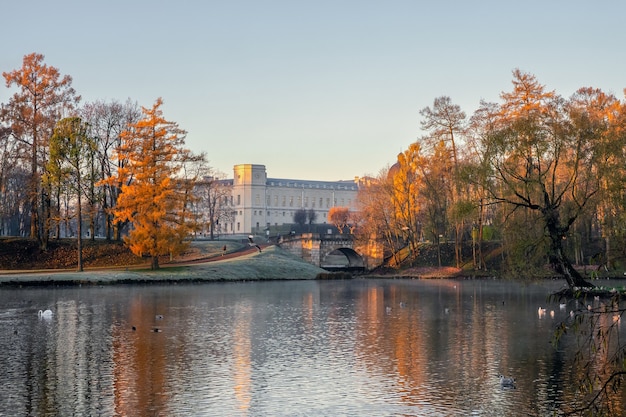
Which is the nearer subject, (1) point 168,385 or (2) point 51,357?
(1) point 168,385

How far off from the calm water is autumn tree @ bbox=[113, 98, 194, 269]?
21050 mm

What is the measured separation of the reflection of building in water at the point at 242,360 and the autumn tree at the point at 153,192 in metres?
29.6

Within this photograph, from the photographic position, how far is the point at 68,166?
68.4 m

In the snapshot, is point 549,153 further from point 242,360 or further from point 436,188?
point 436,188

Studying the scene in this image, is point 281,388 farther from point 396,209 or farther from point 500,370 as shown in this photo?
point 396,209

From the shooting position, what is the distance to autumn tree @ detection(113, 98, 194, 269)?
66.9 metres

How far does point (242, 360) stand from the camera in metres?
24.8

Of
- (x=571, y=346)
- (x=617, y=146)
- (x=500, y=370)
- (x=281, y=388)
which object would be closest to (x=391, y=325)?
(x=571, y=346)

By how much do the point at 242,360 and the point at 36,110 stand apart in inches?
2204

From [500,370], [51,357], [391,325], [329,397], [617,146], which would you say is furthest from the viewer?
[617,146]

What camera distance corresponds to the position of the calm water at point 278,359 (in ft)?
61.0

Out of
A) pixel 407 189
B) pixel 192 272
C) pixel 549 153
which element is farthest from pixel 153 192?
pixel 549 153

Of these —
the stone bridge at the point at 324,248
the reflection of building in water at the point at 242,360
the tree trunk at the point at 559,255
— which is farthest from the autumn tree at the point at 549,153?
the stone bridge at the point at 324,248

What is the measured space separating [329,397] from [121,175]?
178ft
